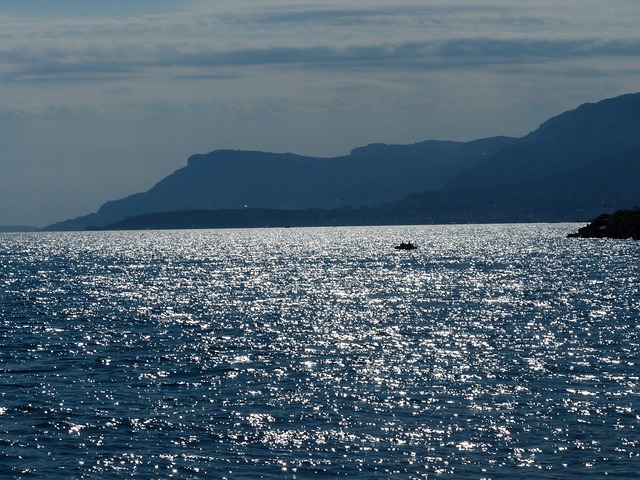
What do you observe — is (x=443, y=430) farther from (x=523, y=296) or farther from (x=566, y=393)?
(x=523, y=296)

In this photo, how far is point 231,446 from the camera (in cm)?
3888

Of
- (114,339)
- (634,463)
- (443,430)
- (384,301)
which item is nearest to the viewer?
(634,463)

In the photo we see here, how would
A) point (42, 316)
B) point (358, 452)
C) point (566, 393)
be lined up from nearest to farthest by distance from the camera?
point (358, 452) < point (566, 393) < point (42, 316)

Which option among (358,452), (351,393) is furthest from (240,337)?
(358,452)

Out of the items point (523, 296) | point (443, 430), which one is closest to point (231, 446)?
point (443, 430)

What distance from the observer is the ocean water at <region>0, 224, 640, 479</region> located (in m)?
36.8

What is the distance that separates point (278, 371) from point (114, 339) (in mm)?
21623

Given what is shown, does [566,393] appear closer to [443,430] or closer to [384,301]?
[443,430]

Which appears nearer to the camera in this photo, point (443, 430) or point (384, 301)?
point (443, 430)

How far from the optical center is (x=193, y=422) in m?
43.1

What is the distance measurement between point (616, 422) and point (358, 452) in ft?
39.5

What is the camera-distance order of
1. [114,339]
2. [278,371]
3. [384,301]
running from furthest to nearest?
[384,301] < [114,339] < [278,371]

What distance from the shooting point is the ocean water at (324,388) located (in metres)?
36.8

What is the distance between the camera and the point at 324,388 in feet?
168
